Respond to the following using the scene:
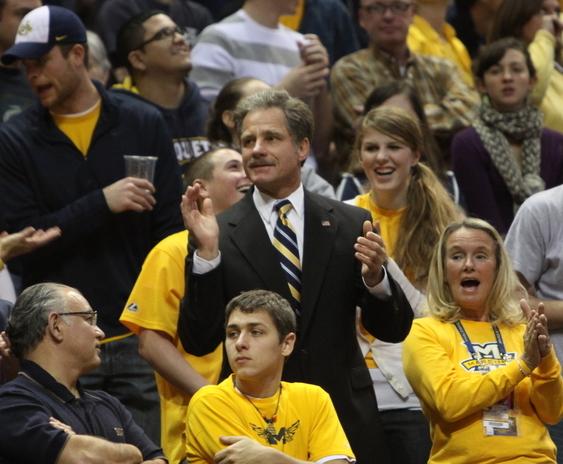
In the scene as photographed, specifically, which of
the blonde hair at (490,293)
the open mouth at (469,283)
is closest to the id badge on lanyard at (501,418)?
the blonde hair at (490,293)

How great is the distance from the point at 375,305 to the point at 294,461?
790 mm

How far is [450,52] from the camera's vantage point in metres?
10.5

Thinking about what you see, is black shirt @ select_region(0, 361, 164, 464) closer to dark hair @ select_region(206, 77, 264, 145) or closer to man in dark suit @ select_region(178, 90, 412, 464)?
man in dark suit @ select_region(178, 90, 412, 464)

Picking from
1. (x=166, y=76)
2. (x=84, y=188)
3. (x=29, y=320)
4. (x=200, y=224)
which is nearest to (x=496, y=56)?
(x=166, y=76)

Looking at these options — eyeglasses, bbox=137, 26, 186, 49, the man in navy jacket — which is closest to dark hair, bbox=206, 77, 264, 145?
the man in navy jacket

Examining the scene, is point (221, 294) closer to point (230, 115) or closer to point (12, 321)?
point (12, 321)

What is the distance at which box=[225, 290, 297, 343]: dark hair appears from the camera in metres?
5.88

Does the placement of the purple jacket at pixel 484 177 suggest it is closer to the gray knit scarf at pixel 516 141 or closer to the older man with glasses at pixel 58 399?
the gray knit scarf at pixel 516 141

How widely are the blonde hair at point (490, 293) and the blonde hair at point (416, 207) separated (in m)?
0.41

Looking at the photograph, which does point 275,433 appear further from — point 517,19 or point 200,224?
point 517,19

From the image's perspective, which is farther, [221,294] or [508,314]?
[508,314]

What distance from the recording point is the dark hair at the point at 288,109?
21.2ft

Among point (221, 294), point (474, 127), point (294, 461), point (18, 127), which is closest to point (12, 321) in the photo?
point (221, 294)

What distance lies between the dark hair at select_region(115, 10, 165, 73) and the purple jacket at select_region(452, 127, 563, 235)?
1.93 meters
